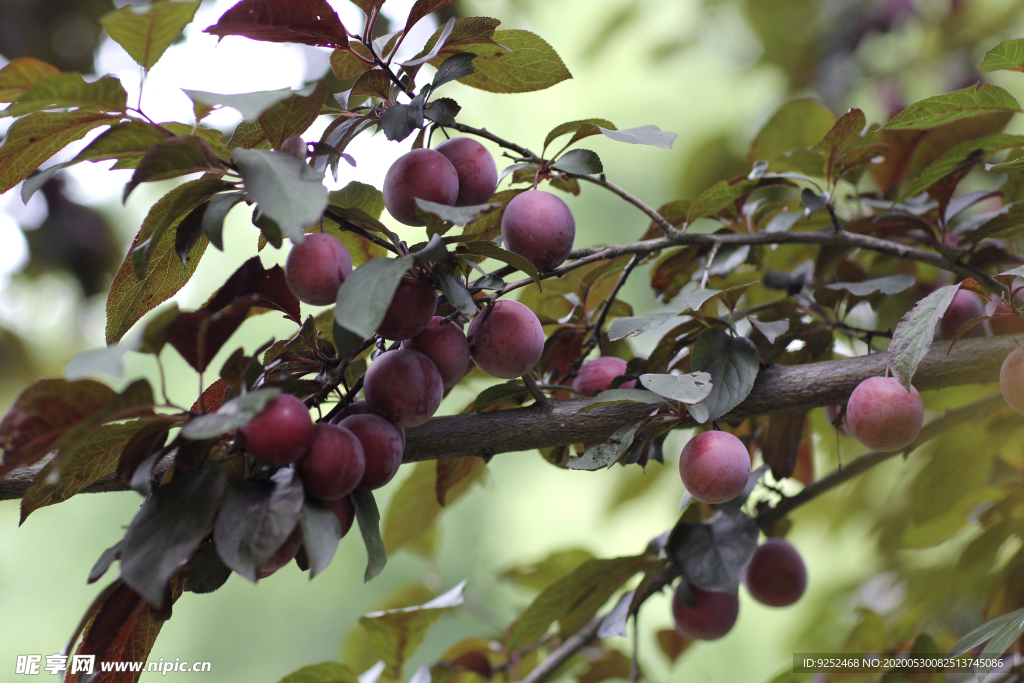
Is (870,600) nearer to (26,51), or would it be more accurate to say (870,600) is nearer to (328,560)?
(328,560)

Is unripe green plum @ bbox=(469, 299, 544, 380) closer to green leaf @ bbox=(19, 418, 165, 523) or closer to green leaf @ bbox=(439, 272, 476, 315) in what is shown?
green leaf @ bbox=(439, 272, 476, 315)

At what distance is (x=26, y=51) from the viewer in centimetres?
132

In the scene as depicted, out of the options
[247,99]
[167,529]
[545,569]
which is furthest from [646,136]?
[545,569]

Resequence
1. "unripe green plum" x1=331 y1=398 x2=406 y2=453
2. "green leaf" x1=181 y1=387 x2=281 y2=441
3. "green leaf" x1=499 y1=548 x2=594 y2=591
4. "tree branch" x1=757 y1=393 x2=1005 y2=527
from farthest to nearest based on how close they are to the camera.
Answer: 1. "green leaf" x1=499 y1=548 x2=594 y2=591
2. "tree branch" x1=757 y1=393 x2=1005 y2=527
3. "unripe green plum" x1=331 y1=398 x2=406 y2=453
4. "green leaf" x1=181 y1=387 x2=281 y2=441

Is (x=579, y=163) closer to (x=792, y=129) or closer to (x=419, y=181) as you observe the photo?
(x=419, y=181)

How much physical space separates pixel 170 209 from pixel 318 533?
18 centimetres

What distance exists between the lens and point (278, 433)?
320 millimetres

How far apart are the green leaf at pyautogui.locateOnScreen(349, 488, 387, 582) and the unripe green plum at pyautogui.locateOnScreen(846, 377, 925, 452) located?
308 millimetres

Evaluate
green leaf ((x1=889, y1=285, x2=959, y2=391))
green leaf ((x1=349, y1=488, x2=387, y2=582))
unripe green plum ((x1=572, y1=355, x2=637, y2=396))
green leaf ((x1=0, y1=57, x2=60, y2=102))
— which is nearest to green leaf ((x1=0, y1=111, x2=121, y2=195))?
green leaf ((x1=0, y1=57, x2=60, y2=102))

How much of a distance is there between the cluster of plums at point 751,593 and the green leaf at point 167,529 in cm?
45

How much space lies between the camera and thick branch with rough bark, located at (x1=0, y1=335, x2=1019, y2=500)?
45 cm

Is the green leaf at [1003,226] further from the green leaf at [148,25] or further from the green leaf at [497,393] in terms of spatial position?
the green leaf at [148,25]

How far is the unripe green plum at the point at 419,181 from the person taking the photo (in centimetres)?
40

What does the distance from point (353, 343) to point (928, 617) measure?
0.83m
